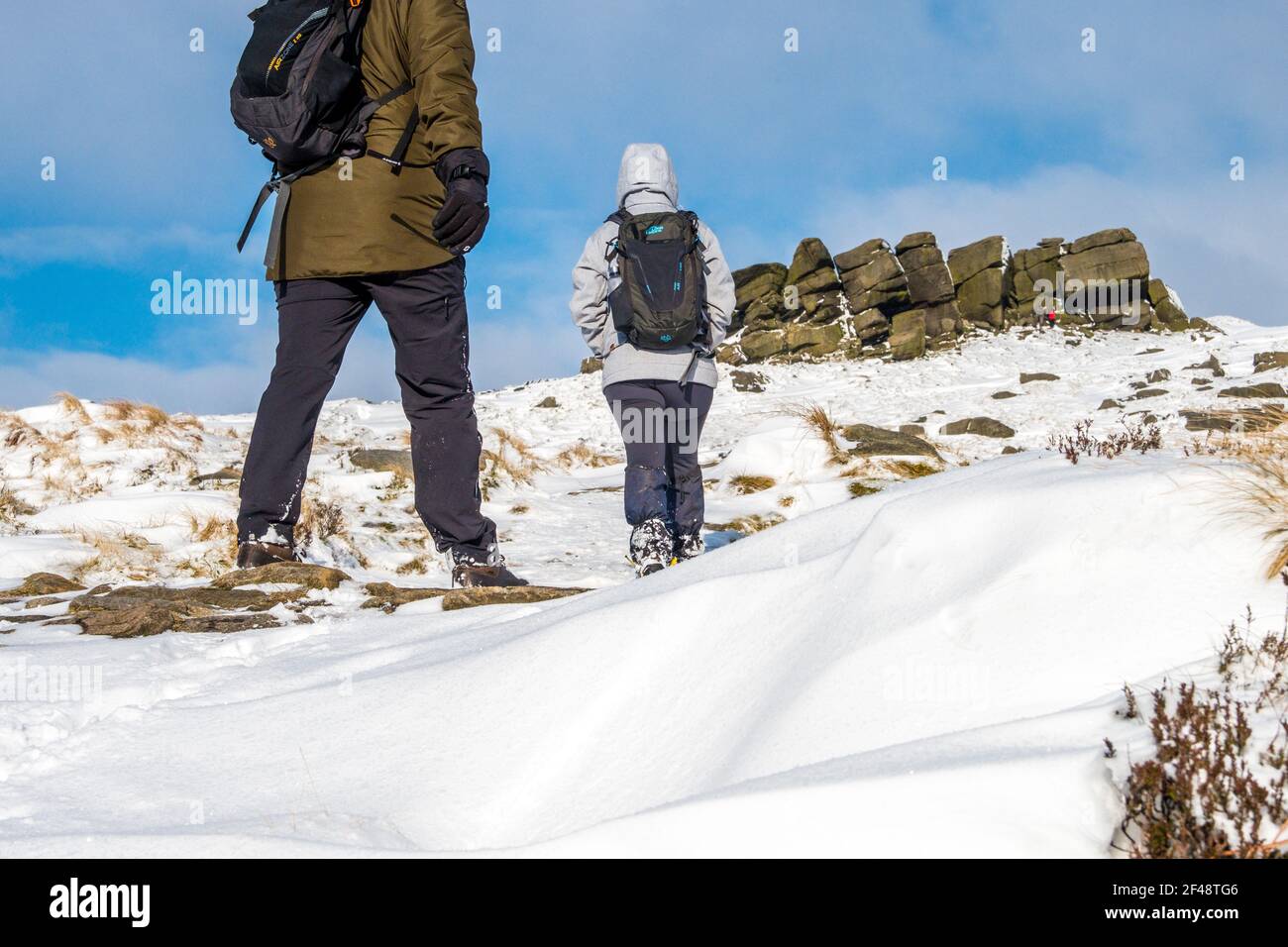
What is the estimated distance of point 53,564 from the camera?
15.0 feet

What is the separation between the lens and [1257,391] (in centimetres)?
1179

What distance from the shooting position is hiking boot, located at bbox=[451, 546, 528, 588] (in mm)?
3730

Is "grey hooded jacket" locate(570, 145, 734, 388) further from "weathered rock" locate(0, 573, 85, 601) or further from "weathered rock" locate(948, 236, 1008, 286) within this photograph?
"weathered rock" locate(948, 236, 1008, 286)

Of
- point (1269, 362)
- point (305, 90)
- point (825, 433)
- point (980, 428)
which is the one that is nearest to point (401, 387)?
point (305, 90)

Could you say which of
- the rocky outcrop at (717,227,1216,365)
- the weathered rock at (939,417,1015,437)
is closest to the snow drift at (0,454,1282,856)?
the weathered rock at (939,417,1015,437)

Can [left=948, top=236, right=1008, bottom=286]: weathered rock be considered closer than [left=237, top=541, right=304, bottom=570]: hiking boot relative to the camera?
No

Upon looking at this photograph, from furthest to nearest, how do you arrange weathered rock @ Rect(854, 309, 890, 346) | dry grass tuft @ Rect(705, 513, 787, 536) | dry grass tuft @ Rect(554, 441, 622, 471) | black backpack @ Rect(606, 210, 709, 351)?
weathered rock @ Rect(854, 309, 890, 346), dry grass tuft @ Rect(554, 441, 622, 471), dry grass tuft @ Rect(705, 513, 787, 536), black backpack @ Rect(606, 210, 709, 351)

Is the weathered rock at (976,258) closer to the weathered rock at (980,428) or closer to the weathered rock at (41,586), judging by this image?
the weathered rock at (980,428)

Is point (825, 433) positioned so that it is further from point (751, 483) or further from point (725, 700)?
point (725, 700)

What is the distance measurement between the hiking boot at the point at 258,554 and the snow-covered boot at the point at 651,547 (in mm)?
1563

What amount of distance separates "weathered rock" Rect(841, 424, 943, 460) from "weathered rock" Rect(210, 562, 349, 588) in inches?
212

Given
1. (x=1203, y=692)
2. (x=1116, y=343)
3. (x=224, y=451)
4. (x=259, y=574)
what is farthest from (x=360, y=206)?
(x=1116, y=343)

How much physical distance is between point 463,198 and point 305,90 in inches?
26.3

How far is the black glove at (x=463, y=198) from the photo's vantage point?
335 centimetres
